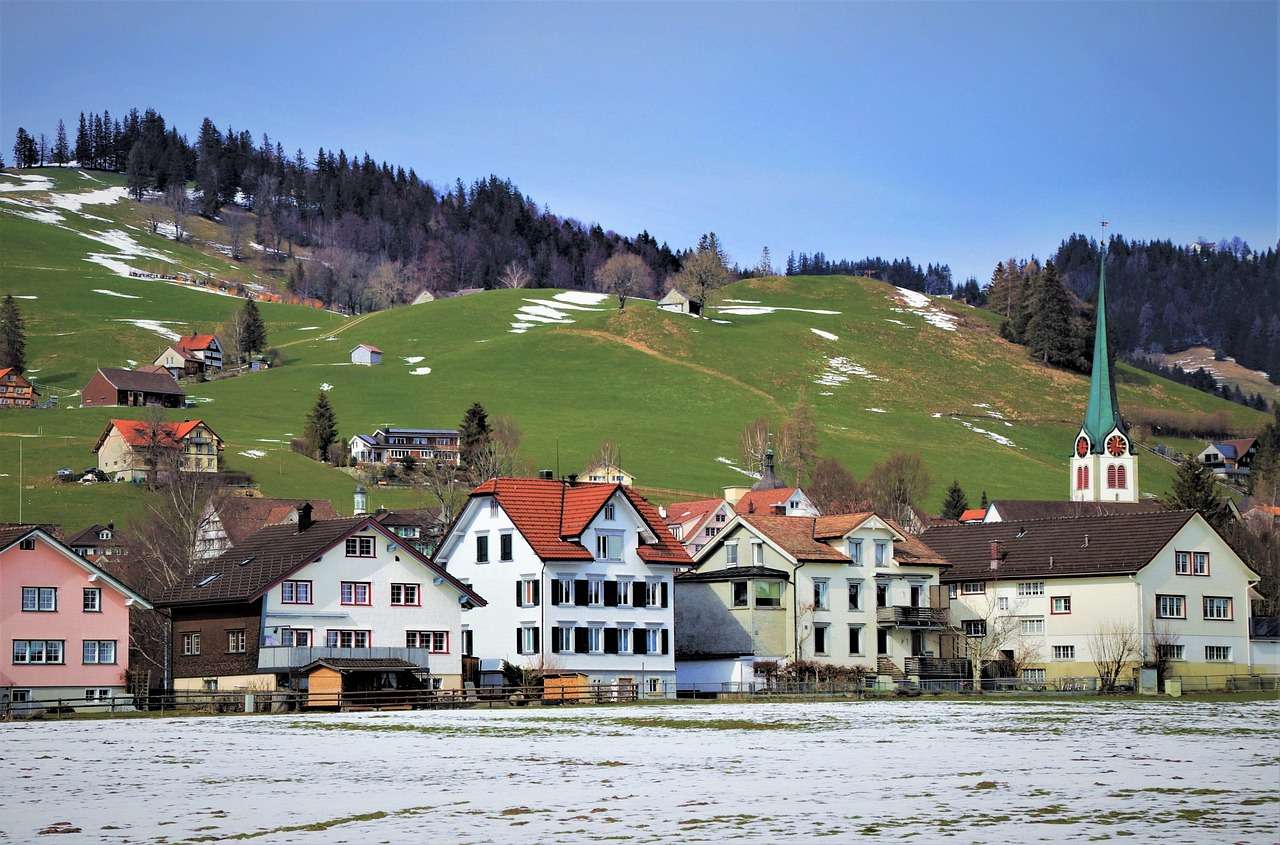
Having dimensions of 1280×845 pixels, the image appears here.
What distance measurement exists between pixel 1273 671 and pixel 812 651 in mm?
26034

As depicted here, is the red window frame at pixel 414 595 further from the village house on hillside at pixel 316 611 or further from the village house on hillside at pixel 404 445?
the village house on hillside at pixel 404 445

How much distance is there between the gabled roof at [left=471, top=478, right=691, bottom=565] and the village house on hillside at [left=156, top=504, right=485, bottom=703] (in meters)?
4.57

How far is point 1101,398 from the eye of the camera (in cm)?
17900

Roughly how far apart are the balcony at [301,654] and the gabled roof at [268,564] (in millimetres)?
2812

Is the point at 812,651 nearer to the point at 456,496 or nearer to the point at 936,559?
the point at 936,559

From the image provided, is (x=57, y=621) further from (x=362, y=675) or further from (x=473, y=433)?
(x=473, y=433)

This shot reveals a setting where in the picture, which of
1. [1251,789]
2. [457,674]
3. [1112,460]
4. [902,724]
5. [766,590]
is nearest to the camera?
[1251,789]

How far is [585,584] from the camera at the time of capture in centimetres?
8119

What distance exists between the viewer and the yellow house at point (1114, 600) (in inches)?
3447

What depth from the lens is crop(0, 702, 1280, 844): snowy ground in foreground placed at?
26.1m

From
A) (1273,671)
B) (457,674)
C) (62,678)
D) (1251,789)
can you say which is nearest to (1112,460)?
(1273,671)

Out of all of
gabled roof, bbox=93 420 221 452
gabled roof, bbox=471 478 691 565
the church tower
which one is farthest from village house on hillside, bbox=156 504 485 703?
the church tower

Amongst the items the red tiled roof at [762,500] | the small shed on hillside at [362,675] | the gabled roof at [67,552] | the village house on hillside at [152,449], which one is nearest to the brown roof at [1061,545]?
the red tiled roof at [762,500]

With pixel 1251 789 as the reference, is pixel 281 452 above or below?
above
